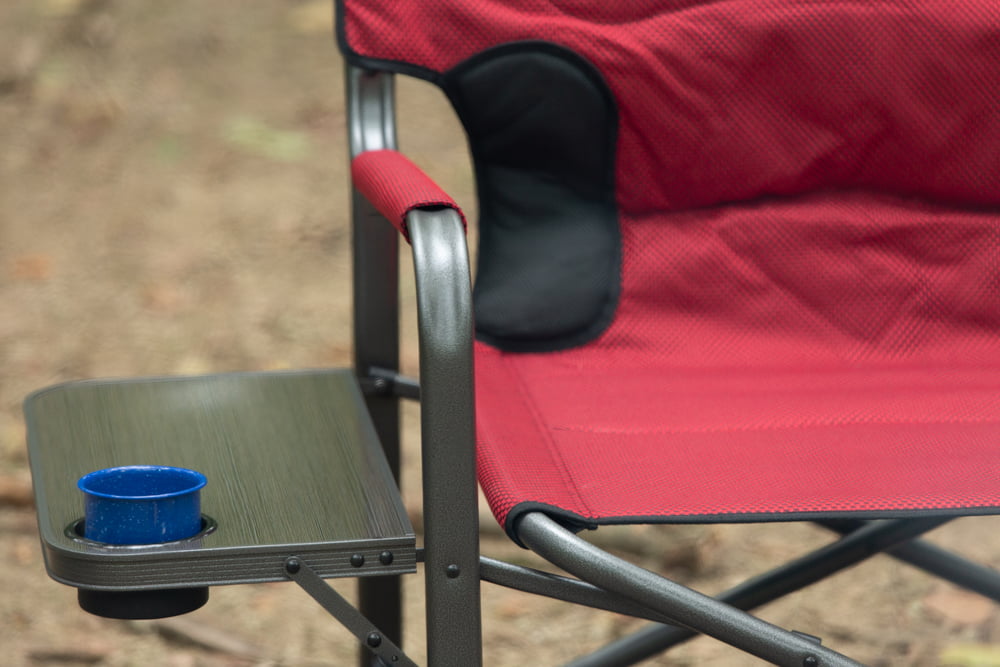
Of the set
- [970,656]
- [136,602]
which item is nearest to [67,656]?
[136,602]

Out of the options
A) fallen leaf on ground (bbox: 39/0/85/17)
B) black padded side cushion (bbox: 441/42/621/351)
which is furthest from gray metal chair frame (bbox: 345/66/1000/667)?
fallen leaf on ground (bbox: 39/0/85/17)

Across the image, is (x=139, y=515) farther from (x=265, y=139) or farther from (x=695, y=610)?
(x=265, y=139)

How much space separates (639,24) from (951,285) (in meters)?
0.42

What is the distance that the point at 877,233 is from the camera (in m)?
1.37

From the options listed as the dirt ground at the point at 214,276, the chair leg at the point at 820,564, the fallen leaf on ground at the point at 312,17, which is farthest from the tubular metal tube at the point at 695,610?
the fallen leaf on ground at the point at 312,17

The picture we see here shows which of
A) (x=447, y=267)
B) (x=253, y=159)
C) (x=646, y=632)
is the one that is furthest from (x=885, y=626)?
(x=253, y=159)

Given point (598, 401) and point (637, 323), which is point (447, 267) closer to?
point (598, 401)

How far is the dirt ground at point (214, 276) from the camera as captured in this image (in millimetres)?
1854

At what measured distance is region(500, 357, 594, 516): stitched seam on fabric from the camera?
93 cm

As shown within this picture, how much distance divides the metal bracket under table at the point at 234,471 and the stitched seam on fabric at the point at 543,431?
0.39 ft

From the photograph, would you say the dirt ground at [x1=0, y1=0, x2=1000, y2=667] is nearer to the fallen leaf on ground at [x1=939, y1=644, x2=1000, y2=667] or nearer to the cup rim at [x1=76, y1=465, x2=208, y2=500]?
the fallen leaf on ground at [x1=939, y1=644, x2=1000, y2=667]

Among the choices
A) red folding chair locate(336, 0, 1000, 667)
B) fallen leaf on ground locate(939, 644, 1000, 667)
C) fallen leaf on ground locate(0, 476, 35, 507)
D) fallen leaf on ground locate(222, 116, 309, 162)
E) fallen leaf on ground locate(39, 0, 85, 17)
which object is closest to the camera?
red folding chair locate(336, 0, 1000, 667)

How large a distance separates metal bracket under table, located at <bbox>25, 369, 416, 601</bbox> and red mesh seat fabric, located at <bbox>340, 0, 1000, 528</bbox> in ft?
0.65

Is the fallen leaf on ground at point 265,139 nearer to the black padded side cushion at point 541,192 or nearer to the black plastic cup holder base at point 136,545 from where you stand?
the black padded side cushion at point 541,192
